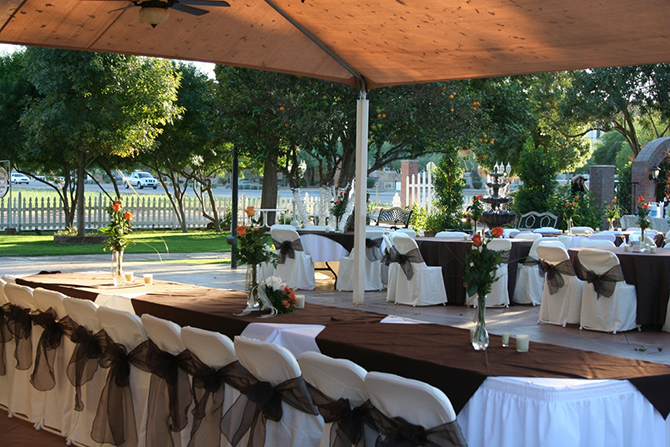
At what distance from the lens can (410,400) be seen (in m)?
2.71

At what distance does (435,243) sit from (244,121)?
4642mm

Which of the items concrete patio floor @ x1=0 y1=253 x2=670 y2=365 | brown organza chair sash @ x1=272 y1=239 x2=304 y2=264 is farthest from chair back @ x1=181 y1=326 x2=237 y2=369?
brown organza chair sash @ x1=272 y1=239 x2=304 y2=264

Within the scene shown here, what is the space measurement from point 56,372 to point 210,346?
1782 mm

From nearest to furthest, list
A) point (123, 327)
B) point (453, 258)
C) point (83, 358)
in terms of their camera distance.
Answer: point (123, 327), point (83, 358), point (453, 258)

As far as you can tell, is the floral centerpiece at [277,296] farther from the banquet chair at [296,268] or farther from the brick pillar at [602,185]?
the brick pillar at [602,185]

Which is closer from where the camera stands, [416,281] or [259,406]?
[259,406]

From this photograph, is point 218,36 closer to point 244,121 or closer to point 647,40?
point 647,40

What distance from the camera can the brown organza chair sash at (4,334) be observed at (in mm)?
5125

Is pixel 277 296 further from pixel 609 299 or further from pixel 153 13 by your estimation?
pixel 609 299

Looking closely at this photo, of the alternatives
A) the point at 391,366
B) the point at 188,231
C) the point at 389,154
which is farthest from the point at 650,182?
the point at 391,366

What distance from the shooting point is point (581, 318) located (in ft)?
25.1

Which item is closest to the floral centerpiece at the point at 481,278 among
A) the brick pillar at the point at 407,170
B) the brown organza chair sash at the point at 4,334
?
the brown organza chair sash at the point at 4,334

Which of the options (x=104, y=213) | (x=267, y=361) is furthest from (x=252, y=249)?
(x=104, y=213)

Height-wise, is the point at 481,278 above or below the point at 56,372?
above
